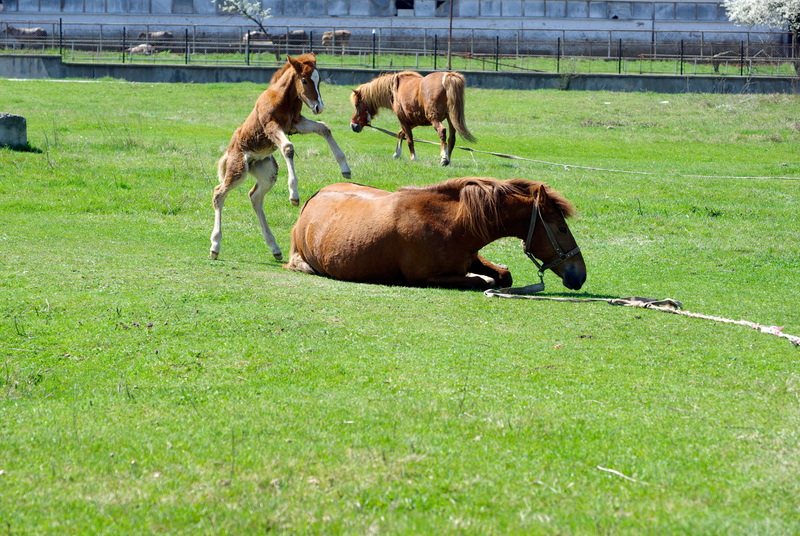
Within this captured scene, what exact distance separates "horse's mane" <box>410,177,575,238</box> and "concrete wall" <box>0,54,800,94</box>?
34.9 metres

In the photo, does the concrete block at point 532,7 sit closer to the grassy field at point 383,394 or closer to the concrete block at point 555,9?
the concrete block at point 555,9

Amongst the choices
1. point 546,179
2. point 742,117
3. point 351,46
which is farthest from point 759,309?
point 351,46

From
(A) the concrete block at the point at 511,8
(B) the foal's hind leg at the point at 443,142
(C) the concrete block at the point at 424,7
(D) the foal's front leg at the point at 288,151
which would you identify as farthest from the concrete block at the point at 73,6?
(D) the foal's front leg at the point at 288,151

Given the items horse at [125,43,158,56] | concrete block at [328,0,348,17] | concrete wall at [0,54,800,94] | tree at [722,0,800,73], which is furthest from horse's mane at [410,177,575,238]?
concrete block at [328,0,348,17]

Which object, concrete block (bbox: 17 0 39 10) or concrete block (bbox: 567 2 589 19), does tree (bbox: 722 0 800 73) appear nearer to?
concrete block (bbox: 567 2 589 19)

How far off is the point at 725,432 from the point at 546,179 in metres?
13.6

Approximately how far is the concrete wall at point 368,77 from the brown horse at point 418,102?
20812 millimetres

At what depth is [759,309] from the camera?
830 cm

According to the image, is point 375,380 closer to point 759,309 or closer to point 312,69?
point 759,309

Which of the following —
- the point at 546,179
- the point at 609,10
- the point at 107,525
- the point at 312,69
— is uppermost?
the point at 609,10

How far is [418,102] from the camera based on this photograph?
2095 centimetres

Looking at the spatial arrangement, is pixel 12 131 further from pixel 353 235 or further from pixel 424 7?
pixel 424 7

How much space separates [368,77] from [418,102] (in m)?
23.1

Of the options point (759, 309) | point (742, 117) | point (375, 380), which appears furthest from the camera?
point (742, 117)
